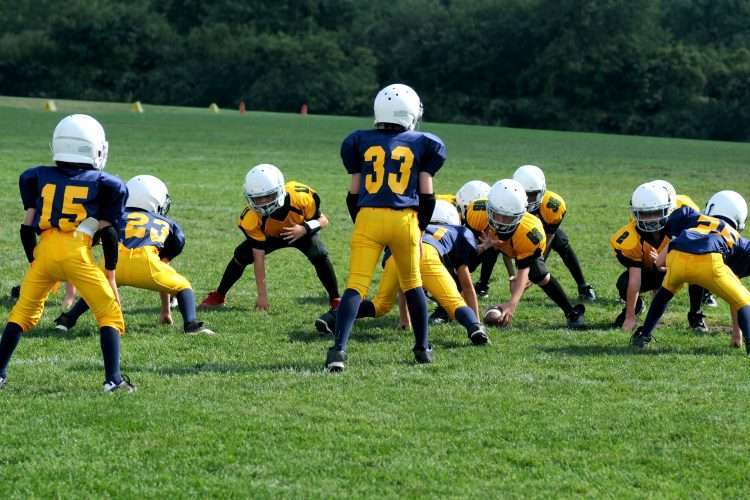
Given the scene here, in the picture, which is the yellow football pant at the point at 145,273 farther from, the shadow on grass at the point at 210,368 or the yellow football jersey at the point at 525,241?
the yellow football jersey at the point at 525,241

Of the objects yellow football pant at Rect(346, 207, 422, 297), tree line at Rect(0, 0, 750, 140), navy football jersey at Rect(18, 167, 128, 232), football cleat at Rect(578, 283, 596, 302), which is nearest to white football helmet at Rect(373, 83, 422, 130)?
yellow football pant at Rect(346, 207, 422, 297)

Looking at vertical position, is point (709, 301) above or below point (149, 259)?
below

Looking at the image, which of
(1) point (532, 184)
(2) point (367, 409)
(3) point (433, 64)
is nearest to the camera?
(2) point (367, 409)

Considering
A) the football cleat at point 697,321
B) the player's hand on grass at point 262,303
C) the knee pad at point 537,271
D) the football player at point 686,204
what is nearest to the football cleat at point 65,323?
the player's hand on grass at point 262,303

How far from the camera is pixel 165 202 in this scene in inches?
353

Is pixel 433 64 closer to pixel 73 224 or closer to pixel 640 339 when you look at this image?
pixel 640 339

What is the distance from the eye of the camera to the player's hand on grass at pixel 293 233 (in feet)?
29.8

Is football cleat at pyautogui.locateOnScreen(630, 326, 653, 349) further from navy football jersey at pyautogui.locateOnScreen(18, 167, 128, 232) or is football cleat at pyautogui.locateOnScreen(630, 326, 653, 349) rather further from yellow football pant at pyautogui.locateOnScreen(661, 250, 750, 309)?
navy football jersey at pyautogui.locateOnScreen(18, 167, 128, 232)

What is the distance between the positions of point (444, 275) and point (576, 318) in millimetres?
1366

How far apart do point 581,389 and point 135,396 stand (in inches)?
96.8

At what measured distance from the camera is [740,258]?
8016 millimetres

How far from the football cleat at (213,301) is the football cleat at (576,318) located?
9.05 ft

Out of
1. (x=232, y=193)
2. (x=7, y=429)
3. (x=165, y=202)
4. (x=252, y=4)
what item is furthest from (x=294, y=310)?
(x=252, y=4)

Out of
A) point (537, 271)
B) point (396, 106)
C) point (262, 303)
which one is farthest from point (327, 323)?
point (396, 106)
